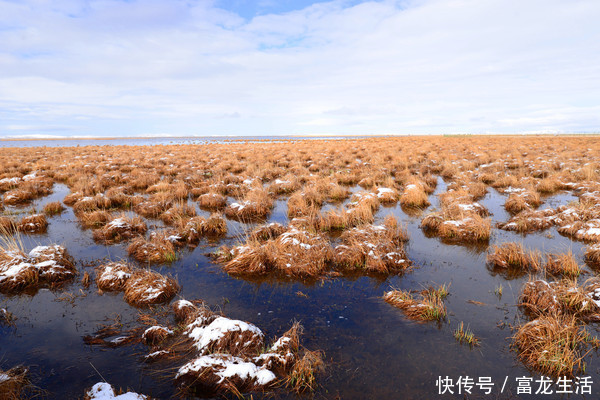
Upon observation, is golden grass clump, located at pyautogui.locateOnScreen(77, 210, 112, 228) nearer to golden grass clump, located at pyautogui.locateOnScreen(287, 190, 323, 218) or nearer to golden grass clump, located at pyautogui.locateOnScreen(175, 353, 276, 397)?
golden grass clump, located at pyautogui.locateOnScreen(287, 190, 323, 218)

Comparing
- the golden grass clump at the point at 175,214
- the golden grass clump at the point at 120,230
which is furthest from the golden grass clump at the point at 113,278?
the golden grass clump at the point at 175,214

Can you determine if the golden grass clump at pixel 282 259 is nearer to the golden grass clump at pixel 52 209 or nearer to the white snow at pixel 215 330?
the white snow at pixel 215 330

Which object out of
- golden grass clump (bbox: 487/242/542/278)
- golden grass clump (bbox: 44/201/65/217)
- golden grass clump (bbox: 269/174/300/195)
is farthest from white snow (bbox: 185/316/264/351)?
golden grass clump (bbox: 44/201/65/217)

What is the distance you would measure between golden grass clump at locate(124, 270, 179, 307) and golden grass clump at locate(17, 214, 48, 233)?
6.74m

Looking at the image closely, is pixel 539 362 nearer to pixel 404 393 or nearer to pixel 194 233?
pixel 404 393

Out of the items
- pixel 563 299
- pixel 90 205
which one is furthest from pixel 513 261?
pixel 90 205

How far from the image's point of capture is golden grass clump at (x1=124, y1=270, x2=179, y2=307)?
229 inches

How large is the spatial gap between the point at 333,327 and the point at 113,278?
4.92 meters

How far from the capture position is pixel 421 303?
214 inches

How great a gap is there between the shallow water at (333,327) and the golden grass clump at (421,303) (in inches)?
6.4

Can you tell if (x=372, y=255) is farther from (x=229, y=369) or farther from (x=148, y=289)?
(x=148, y=289)

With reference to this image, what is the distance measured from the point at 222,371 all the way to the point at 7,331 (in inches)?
164

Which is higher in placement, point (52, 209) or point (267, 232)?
point (52, 209)

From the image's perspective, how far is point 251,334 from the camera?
4.56 meters
